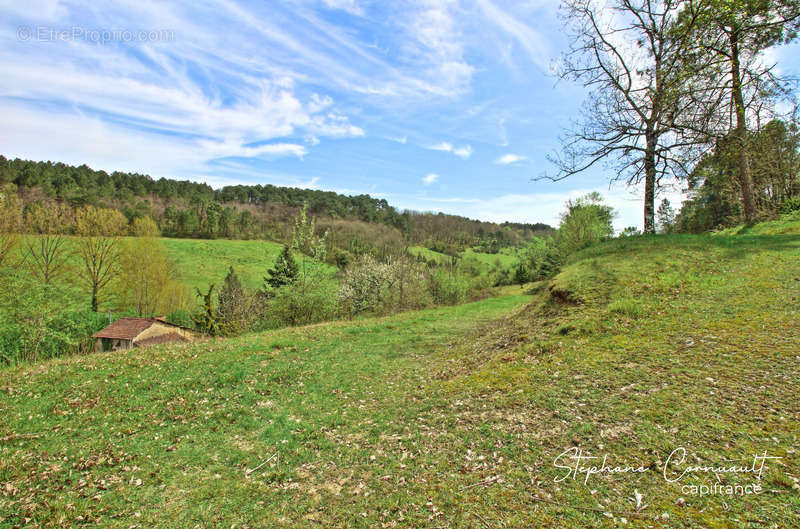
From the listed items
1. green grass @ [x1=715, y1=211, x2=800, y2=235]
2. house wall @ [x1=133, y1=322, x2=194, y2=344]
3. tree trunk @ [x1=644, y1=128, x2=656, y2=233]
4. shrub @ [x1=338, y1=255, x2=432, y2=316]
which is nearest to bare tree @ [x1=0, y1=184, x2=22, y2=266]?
house wall @ [x1=133, y1=322, x2=194, y2=344]

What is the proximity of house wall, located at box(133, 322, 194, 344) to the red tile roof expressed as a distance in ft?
0.96

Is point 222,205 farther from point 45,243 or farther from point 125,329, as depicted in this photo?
point 125,329

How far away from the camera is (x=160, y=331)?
32.2 metres

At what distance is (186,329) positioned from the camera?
1332 inches

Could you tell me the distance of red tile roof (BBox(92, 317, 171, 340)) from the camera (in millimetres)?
28625

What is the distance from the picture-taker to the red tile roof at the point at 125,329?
2862 centimetres

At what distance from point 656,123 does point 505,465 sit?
602 inches

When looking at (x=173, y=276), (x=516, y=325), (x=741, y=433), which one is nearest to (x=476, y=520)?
(x=741, y=433)

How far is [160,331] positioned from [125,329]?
9.67ft

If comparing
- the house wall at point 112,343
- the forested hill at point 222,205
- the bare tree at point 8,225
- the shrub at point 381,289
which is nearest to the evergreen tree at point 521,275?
the shrub at point 381,289

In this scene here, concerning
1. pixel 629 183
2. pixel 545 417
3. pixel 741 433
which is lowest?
pixel 545 417

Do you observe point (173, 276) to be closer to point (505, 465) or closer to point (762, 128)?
point (505, 465)
